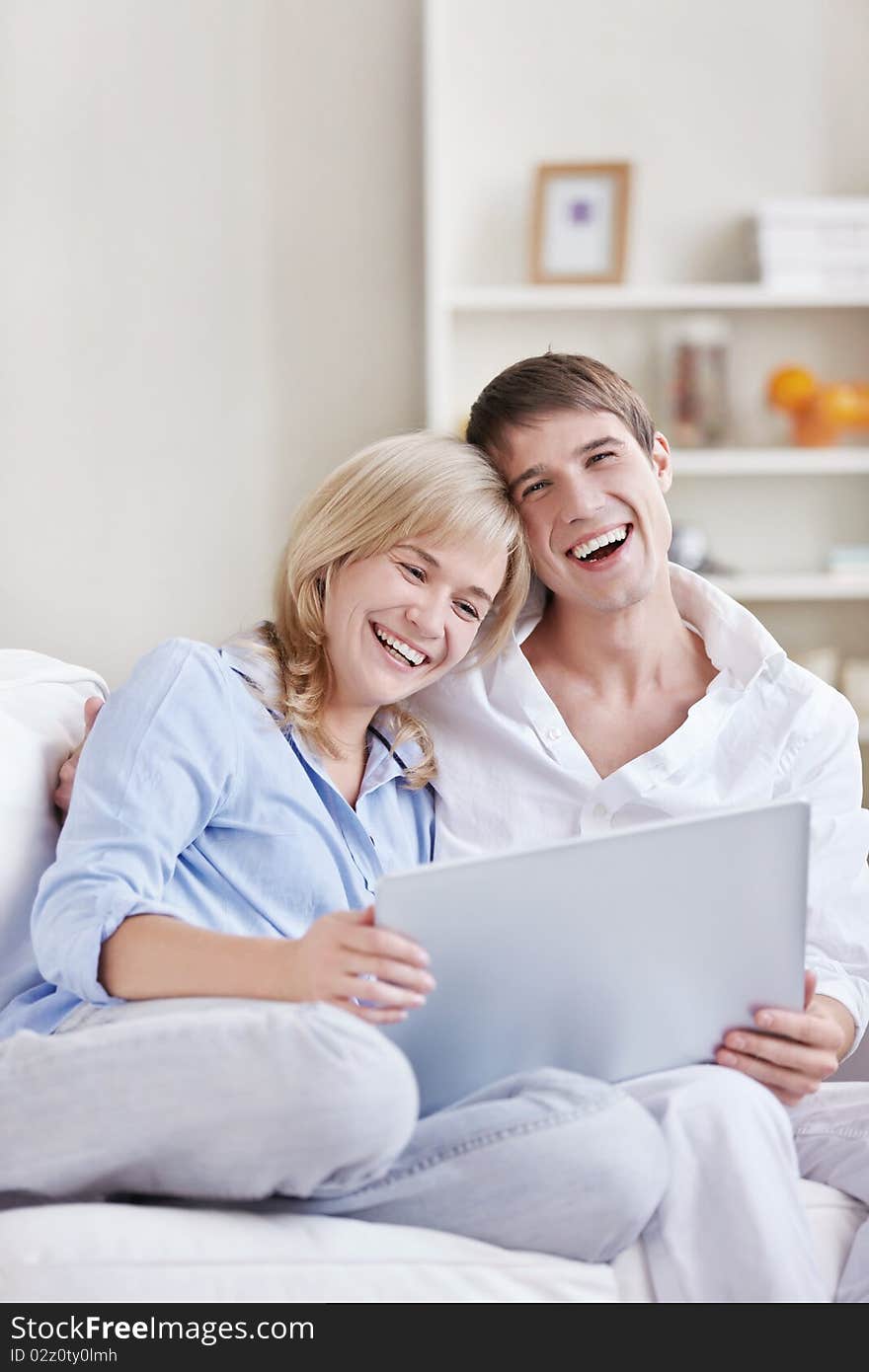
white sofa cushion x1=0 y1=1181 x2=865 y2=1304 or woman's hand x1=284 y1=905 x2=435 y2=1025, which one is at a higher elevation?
woman's hand x1=284 y1=905 x2=435 y2=1025

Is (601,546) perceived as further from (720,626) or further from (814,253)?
(814,253)

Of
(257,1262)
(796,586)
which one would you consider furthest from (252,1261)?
(796,586)

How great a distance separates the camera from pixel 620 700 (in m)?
1.73

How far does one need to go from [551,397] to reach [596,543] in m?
0.18

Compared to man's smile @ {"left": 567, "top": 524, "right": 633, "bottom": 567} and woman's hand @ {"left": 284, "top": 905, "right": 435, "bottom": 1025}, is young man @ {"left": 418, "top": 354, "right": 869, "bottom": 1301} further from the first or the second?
woman's hand @ {"left": 284, "top": 905, "right": 435, "bottom": 1025}

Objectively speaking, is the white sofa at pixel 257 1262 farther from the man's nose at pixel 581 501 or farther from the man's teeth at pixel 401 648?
the man's nose at pixel 581 501

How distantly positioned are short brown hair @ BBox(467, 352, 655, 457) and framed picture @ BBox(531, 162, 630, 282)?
1681mm

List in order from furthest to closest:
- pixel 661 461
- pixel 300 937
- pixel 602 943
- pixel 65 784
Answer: pixel 661 461 < pixel 65 784 < pixel 300 937 < pixel 602 943

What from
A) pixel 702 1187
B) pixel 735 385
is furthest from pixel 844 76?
pixel 702 1187

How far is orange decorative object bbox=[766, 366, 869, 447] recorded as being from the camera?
10.7ft

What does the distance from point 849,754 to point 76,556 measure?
2.27 metres

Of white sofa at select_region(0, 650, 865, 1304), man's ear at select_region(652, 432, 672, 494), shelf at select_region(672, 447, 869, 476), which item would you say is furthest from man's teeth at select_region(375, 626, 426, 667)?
shelf at select_region(672, 447, 869, 476)

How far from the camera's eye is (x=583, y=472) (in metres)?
1.66

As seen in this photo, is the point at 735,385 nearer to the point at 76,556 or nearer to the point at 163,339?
the point at 163,339
